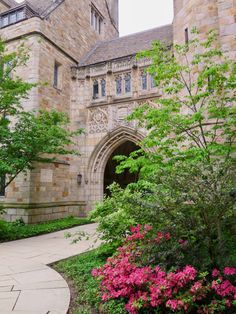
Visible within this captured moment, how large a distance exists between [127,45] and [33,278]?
13.6 m

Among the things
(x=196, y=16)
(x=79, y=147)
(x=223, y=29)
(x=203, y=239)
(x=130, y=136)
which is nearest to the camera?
(x=203, y=239)

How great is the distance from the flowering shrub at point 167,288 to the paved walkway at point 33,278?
→ 662mm

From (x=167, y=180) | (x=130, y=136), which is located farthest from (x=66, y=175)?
(x=167, y=180)

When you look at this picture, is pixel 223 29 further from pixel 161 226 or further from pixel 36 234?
pixel 36 234

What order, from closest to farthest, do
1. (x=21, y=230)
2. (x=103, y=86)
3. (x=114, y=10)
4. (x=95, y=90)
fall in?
(x=21, y=230), (x=103, y=86), (x=95, y=90), (x=114, y=10)

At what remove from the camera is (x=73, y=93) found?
13.4m

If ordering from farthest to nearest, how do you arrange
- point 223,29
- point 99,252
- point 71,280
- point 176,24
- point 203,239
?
point 176,24 < point 223,29 < point 99,252 < point 71,280 < point 203,239

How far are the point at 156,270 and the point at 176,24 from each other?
8648 millimetres

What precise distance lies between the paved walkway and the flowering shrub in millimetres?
662

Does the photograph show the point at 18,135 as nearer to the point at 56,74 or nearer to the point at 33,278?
the point at 33,278

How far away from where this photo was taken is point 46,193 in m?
10.9

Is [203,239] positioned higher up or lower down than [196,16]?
lower down

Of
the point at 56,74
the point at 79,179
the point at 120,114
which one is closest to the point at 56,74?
the point at 56,74

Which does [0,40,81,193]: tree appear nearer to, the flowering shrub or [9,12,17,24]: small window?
the flowering shrub
